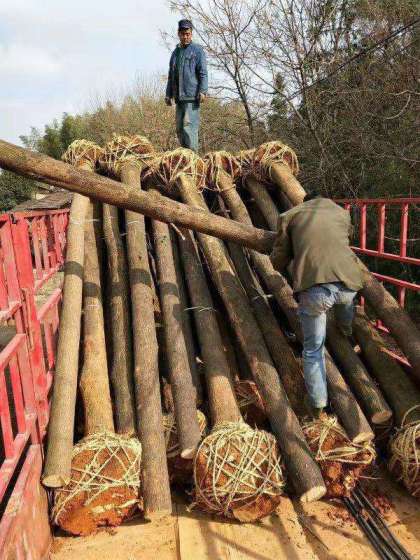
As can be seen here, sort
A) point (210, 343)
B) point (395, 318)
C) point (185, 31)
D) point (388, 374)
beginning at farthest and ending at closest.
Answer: point (185, 31)
point (210, 343)
point (395, 318)
point (388, 374)

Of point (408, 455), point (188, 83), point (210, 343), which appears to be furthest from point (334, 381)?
point (188, 83)

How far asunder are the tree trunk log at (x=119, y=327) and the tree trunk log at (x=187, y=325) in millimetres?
539

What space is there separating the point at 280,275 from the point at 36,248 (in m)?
2.43

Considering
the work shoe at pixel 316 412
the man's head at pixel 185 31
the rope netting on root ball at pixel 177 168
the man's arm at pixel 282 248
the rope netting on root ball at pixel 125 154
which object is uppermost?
the man's head at pixel 185 31

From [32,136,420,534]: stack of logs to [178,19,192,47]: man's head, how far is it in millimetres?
3104

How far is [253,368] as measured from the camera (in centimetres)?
389

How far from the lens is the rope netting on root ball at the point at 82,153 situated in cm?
625

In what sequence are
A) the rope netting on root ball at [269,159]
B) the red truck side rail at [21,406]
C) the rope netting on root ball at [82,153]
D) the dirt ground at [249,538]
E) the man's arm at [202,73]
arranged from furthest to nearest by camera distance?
the man's arm at [202,73] < the rope netting on root ball at [82,153] < the rope netting on root ball at [269,159] < the dirt ground at [249,538] < the red truck side rail at [21,406]

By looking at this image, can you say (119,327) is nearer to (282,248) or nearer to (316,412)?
(282,248)

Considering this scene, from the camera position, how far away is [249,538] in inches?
123

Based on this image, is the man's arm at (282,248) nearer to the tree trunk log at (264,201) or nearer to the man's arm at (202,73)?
the tree trunk log at (264,201)

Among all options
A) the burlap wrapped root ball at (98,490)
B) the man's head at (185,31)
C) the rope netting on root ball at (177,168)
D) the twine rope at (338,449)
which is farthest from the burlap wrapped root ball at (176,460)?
the man's head at (185,31)

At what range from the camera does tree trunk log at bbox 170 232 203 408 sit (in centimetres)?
401

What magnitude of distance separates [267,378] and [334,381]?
565 millimetres
